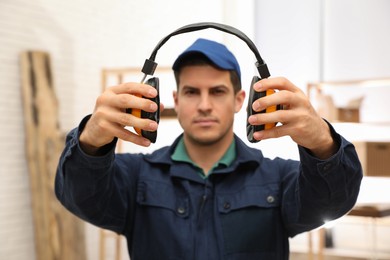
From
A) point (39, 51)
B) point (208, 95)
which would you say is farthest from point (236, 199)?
point (39, 51)

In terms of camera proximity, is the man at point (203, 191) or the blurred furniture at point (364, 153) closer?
the man at point (203, 191)

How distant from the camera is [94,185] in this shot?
43.2 inches

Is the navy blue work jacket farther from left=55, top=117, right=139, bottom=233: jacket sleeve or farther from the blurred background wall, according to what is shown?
the blurred background wall

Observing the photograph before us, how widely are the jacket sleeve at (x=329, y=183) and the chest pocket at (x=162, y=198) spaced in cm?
33

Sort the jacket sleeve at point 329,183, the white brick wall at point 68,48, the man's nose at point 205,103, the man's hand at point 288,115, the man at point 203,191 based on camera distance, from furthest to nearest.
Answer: the white brick wall at point 68,48 < the man's nose at point 205,103 < the man at point 203,191 < the jacket sleeve at point 329,183 < the man's hand at point 288,115

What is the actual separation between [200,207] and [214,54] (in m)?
0.43

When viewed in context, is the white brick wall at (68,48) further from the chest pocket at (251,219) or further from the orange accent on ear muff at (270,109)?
the orange accent on ear muff at (270,109)

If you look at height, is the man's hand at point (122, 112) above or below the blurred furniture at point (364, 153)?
above

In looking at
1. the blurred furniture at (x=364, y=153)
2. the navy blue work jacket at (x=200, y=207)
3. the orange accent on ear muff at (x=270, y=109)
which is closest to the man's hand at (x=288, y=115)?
the orange accent on ear muff at (x=270, y=109)

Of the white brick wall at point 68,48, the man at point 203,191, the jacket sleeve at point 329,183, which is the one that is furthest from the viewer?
the white brick wall at point 68,48

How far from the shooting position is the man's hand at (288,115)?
84 centimetres

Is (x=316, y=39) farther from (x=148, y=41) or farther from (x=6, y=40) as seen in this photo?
(x=6, y=40)

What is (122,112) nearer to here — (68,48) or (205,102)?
(205,102)

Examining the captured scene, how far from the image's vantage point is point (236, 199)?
52.3 inches
